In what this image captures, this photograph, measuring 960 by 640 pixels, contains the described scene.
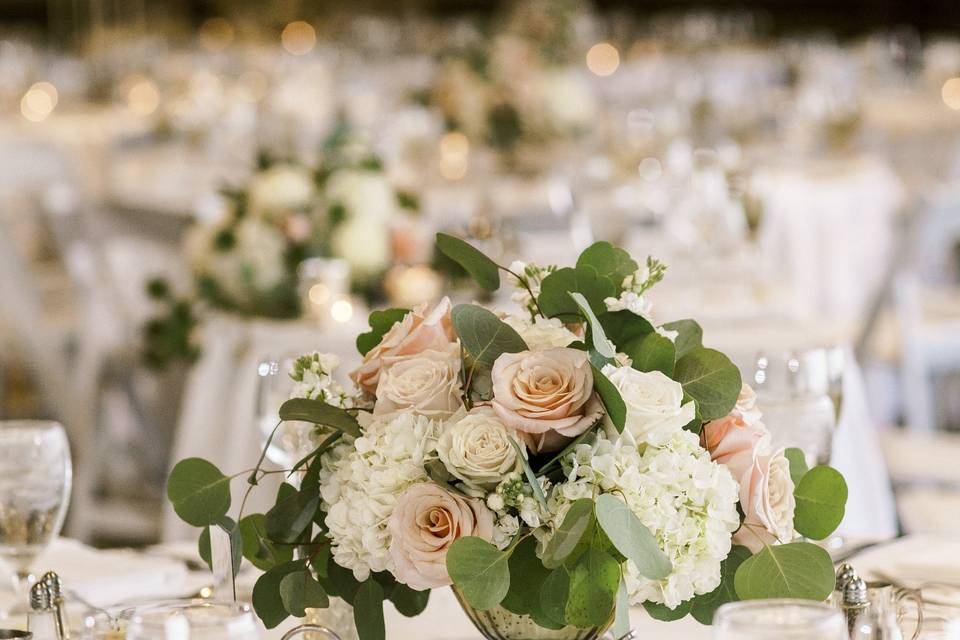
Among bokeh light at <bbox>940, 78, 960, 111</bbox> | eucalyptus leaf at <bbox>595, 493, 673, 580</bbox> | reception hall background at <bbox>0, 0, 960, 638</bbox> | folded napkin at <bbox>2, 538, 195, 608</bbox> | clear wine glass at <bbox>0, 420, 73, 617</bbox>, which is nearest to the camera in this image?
eucalyptus leaf at <bbox>595, 493, 673, 580</bbox>

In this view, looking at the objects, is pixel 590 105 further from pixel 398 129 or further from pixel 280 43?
pixel 280 43

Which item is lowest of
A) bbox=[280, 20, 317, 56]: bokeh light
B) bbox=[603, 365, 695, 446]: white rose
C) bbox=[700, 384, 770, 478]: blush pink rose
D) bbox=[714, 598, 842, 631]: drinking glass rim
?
bbox=[714, 598, 842, 631]: drinking glass rim

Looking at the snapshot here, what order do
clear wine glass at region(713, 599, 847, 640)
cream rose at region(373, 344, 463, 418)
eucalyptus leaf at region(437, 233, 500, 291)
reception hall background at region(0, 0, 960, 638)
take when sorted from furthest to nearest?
1. reception hall background at region(0, 0, 960, 638)
2. eucalyptus leaf at region(437, 233, 500, 291)
3. cream rose at region(373, 344, 463, 418)
4. clear wine glass at region(713, 599, 847, 640)

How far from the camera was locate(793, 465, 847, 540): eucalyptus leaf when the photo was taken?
130 centimetres

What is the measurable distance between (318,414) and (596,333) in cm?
24

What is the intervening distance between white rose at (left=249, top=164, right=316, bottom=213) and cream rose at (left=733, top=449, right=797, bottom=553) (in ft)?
7.53

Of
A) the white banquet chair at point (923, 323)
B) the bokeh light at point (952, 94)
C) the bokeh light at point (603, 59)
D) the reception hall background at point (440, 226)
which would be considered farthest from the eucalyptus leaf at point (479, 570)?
the bokeh light at point (603, 59)

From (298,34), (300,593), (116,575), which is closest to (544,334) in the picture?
(300,593)

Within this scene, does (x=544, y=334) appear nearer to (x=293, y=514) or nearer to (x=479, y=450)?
(x=479, y=450)

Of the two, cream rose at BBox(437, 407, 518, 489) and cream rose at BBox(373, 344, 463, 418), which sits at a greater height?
cream rose at BBox(373, 344, 463, 418)

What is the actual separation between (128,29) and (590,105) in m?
7.83

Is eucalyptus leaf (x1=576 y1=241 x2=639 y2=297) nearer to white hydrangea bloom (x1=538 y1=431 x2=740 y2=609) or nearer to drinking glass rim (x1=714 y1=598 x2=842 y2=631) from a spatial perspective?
white hydrangea bloom (x1=538 y1=431 x2=740 y2=609)

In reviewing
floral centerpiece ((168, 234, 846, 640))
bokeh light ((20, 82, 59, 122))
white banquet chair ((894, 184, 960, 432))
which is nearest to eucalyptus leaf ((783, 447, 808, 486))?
floral centerpiece ((168, 234, 846, 640))

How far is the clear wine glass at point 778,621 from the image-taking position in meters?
0.98
